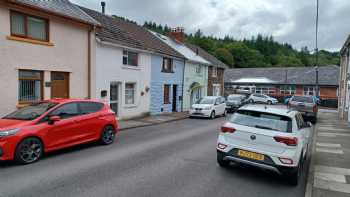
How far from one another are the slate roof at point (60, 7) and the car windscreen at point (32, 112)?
4715mm

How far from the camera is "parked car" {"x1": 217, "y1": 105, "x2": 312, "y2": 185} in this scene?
17.6 feet

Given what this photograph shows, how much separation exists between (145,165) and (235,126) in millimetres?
2554

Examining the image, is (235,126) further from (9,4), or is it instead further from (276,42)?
(276,42)

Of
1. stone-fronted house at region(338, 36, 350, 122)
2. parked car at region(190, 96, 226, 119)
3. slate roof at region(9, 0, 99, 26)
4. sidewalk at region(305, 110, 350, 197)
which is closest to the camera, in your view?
sidewalk at region(305, 110, 350, 197)

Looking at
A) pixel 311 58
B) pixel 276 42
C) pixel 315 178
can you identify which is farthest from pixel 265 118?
pixel 276 42

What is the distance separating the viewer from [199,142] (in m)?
9.84

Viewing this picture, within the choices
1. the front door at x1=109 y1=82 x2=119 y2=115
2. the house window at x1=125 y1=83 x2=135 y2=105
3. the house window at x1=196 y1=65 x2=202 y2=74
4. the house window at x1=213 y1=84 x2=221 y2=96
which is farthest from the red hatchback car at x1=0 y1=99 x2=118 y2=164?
the house window at x1=213 y1=84 x2=221 y2=96

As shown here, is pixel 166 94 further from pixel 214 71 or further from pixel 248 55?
pixel 248 55

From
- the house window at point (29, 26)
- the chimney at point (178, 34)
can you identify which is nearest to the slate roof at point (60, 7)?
the house window at point (29, 26)

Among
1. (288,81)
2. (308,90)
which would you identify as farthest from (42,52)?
(288,81)

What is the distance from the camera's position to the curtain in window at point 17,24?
9.98m

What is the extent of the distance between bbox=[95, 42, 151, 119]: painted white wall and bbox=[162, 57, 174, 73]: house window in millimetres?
2372

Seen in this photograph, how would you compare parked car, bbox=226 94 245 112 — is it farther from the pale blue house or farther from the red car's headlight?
the red car's headlight

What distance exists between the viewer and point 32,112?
7.36m
